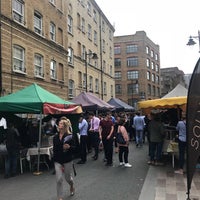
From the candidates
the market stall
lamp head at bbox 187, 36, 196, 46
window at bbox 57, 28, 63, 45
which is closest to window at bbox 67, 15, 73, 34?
window at bbox 57, 28, 63, 45

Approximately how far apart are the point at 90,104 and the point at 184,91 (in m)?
6.02

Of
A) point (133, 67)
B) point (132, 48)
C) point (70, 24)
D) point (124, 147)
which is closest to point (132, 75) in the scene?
point (133, 67)

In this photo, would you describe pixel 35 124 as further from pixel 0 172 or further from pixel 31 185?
pixel 31 185

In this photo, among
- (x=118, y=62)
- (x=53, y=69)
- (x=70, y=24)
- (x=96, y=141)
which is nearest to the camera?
(x=96, y=141)

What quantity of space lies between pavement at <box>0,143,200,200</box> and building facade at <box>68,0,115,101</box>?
18031mm

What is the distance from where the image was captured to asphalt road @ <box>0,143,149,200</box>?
25.1ft

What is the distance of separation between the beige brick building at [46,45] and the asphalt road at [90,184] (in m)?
9.06

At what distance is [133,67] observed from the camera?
80438mm

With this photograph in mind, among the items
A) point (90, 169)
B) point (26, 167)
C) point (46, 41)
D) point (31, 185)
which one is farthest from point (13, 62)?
point (31, 185)

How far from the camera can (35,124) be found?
1245cm

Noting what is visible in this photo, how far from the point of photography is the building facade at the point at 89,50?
3225 centimetres

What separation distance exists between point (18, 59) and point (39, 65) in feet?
9.64

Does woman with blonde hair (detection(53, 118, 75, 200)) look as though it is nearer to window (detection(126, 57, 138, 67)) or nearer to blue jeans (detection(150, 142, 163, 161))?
blue jeans (detection(150, 142, 163, 161))

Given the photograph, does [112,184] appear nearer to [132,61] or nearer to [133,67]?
[133,67]
